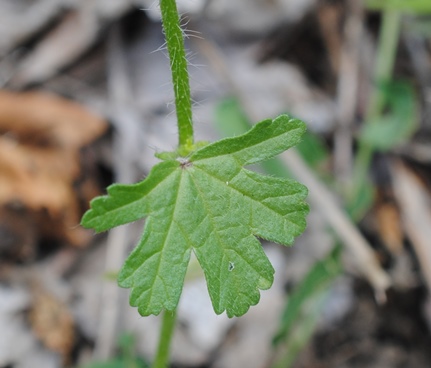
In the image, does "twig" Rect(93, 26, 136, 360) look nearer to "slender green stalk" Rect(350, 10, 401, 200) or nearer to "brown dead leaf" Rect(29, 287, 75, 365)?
"brown dead leaf" Rect(29, 287, 75, 365)

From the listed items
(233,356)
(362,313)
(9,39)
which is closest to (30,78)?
(9,39)

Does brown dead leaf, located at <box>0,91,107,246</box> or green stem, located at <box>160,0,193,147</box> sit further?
brown dead leaf, located at <box>0,91,107,246</box>

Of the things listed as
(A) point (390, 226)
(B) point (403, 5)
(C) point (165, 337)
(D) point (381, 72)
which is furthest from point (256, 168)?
(C) point (165, 337)

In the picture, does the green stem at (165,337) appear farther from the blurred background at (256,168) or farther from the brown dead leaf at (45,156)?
the brown dead leaf at (45,156)

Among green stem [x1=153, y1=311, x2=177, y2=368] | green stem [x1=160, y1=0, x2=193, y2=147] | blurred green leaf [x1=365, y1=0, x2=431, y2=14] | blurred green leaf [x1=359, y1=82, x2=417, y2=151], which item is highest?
blurred green leaf [x1=365, y1=0, x2=431, y2=14]

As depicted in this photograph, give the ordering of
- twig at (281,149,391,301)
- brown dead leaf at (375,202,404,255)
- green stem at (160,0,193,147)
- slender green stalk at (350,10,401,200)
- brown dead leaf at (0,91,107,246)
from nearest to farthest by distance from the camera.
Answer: green stem at (160,0,193,147)
twig at (281,149,391,301)
brown dead leaf at (0,91,107,246)
brown dead leaf at (375,202,404,255)
slender green stalk at (350,10,401,200)

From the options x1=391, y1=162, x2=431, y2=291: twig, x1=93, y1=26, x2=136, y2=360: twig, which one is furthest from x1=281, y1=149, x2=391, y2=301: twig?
x1=93, y1=26, x2=136, y2=360: twig

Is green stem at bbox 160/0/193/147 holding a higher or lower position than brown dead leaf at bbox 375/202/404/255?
higher

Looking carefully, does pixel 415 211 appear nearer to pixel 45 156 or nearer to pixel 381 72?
pixel 381 72
